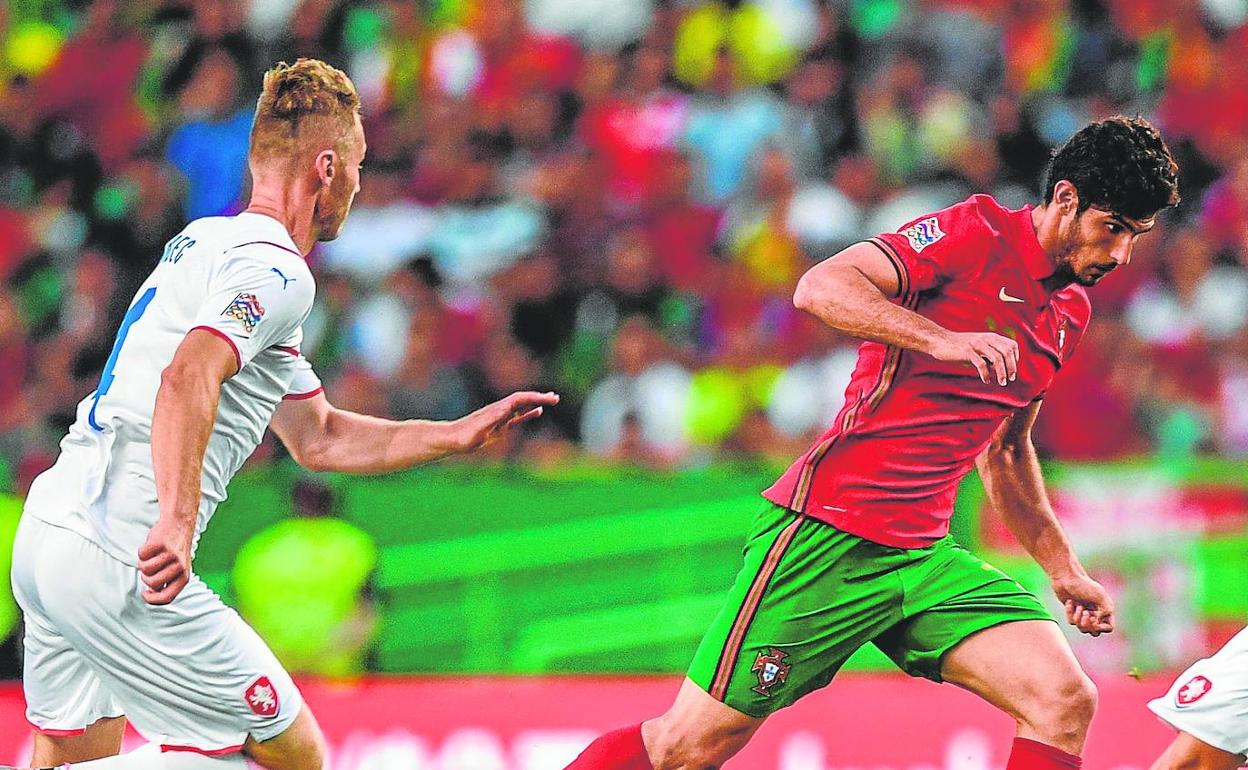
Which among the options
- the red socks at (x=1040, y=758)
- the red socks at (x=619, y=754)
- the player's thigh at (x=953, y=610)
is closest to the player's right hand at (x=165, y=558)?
the red socks at (x=619, y=754)

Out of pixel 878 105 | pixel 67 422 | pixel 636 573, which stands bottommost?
pixel 636 573

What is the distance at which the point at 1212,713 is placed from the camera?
16.0 ft

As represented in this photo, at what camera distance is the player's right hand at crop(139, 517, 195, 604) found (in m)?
3.93

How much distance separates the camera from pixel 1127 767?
22.7 feet

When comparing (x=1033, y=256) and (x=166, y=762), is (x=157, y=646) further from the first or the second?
(x=1033, y=256)

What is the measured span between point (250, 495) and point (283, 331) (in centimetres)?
411

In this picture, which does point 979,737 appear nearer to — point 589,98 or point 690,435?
point 690,435

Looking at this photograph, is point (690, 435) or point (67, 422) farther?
point (690, 435)

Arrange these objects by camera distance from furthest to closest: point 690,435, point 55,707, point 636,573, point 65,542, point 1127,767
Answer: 1. point 690,435
2. point 636,573
3. point 1127,767
4. point 55,707
5. point 65,542

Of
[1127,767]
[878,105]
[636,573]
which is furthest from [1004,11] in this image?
[1127,767]

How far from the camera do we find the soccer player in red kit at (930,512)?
15.6 ft

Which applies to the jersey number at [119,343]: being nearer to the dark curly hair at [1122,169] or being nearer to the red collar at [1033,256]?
the red collar at [1033,256]

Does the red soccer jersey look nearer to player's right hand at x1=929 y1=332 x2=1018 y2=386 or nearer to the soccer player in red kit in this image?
the soccer player in red kit

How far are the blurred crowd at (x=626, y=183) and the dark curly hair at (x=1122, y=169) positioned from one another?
424cm
